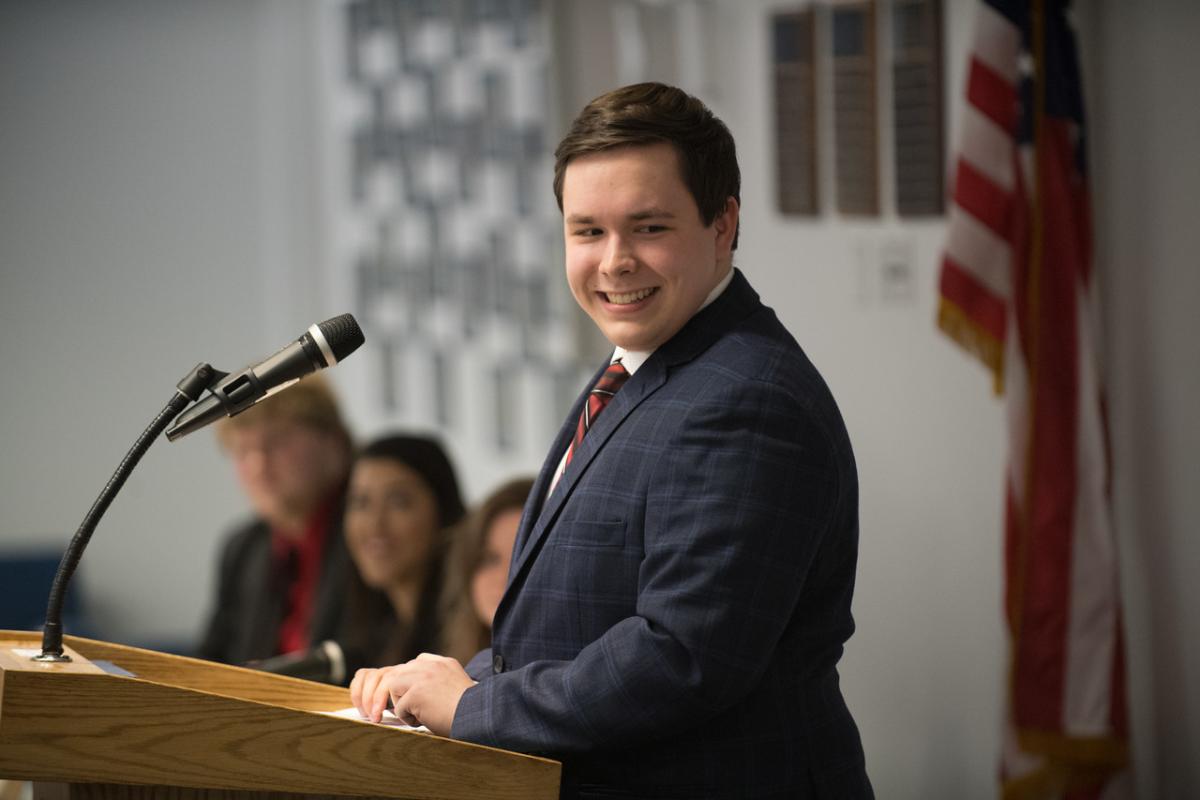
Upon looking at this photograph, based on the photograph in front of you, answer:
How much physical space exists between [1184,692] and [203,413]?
104 inches

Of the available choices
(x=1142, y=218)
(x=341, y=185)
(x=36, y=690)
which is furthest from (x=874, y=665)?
(x=341, y=185)

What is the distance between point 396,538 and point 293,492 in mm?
705

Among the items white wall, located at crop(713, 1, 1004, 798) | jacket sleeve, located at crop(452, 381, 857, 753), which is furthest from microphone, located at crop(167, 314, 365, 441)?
white wall, located at crop(713, 1, 1004, 798)

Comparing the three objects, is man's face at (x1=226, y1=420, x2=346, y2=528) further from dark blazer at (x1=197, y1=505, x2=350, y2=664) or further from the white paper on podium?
the white paper on podium

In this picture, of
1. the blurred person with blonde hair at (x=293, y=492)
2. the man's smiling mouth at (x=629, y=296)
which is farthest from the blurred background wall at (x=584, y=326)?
the man's smiling mouth at (x=629, y=296)

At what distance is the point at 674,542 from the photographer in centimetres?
153

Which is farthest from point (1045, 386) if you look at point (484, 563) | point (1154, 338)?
point (484, 563)

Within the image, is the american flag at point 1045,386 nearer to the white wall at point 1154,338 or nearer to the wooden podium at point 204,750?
the white wall at point 1154,338

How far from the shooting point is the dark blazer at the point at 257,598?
4.22m

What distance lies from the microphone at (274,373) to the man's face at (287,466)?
9.21 ft

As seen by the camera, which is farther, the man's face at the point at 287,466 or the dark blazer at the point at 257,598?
the man's face at the point at 287,466

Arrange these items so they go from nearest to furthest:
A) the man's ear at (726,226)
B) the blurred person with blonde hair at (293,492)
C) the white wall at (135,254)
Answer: the man's ear at (726,226)
the blurred person with blonde hair at (293,492)
the white wall at (135,254)

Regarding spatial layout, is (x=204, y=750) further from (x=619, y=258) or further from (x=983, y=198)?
(x=983, y=198)

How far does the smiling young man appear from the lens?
1525 mm
